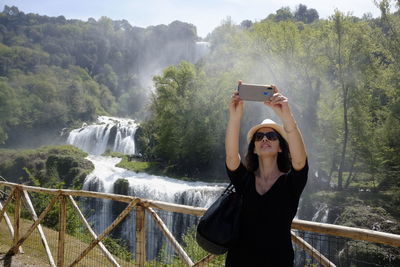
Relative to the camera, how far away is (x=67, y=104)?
66000 millimetres

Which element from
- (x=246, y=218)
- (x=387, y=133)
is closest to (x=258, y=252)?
(x=246, y=218)

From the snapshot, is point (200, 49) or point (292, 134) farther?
point (200, 49)

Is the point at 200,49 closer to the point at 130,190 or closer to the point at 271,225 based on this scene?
the point at 130,190

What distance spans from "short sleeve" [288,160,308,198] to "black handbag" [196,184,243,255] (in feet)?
1.13

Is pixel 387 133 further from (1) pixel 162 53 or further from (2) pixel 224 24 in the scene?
(1) pixel 162 53

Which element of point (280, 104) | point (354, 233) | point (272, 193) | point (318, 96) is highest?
point (318, 96)

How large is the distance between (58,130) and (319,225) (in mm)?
59778

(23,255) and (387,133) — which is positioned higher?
(387,133)

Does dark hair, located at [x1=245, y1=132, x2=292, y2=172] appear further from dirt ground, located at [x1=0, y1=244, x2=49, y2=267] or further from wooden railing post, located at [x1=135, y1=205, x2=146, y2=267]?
dirt ground, located at [x1=0, y1=244, x2=49, y2=267]

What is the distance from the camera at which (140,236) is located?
4.39 meters

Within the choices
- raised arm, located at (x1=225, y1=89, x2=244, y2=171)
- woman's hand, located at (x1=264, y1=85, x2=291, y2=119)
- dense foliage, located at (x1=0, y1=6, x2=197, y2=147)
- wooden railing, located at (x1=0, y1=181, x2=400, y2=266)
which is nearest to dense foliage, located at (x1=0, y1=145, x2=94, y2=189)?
wooden railing, located at (x1=0, y1=181, x2=400, y2=266)

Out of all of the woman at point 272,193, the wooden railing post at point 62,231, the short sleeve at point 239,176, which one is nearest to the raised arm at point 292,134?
the woman at point 272,193

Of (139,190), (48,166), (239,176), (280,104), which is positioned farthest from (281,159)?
(48,166)

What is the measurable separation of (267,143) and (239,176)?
0.29 m
